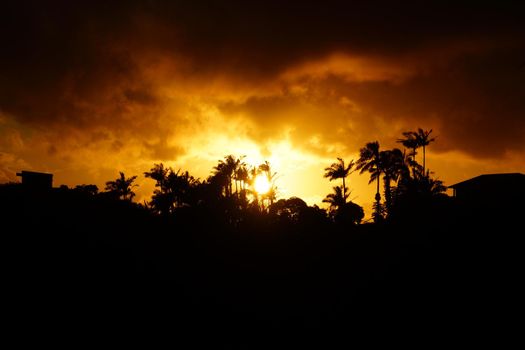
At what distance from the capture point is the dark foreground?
16375 mm

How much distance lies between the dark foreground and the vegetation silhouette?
0.08 m

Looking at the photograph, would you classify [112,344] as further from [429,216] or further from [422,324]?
[429,216]

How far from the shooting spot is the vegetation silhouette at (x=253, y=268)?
17422 mm

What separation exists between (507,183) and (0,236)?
4204 cm

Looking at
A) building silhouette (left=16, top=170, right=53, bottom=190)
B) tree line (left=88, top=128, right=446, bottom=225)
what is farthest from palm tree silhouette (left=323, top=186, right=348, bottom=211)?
building silhouette (left=16, top=170, right=53, bottom=190)

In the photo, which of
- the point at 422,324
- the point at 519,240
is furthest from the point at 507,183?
the point at 422,324

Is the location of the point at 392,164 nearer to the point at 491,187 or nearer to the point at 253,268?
the point at 491,187

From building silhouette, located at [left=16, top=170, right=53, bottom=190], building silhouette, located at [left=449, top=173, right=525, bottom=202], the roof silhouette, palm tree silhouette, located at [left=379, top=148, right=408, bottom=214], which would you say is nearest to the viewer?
building silhouette, located at [left=16, top=170, right=53, bottom=190]

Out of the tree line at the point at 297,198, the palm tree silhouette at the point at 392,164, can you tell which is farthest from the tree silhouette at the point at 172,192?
the palm tree silhouette at the point at 392,164

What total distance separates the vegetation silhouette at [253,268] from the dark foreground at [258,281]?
0.08m

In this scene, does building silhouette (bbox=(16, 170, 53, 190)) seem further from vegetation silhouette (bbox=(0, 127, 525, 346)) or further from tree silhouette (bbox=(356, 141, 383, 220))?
tree silhouette (bbox=(356, 141, 383, 220))

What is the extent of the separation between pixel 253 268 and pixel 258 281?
1.84m

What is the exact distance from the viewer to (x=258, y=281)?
2359 centimetres

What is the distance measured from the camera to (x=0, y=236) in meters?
19.9
